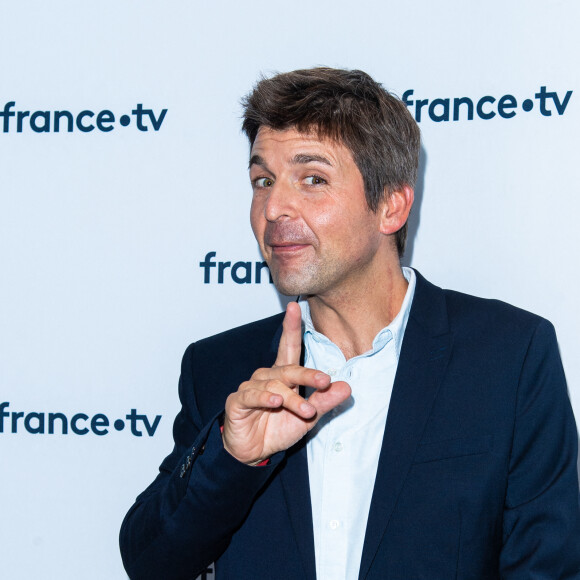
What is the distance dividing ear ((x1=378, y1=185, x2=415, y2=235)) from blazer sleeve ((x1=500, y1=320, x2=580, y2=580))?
1.49 ft

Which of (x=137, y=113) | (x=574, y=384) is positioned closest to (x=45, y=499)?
(x=137, y=113)

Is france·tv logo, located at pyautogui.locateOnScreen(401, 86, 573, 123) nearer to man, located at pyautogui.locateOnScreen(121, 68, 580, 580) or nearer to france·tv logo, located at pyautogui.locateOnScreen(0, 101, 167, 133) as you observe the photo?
man, located at pyautogui.locateOnScreen(121, 68, 580, 580)

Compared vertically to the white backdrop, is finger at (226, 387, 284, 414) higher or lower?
lower

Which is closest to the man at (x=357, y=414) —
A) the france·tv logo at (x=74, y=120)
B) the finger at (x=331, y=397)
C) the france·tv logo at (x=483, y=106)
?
the finger at (x=331, y=397)

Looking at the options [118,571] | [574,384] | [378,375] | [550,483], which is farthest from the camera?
[118,571]

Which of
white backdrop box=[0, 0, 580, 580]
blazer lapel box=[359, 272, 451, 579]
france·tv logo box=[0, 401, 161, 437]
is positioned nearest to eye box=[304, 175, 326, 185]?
blazer lapel box=[359, 272, 451, 579]

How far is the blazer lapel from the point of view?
5.63 ft

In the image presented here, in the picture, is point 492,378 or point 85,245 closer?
point 492,378

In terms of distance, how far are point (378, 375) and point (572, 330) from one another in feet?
2.15

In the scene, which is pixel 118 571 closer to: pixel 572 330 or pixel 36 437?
pixel 36 437

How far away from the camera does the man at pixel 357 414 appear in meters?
1.69

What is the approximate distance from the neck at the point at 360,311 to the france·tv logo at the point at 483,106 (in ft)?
1.89

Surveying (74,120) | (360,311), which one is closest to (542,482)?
(360,311)

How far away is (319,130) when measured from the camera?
1.93m
